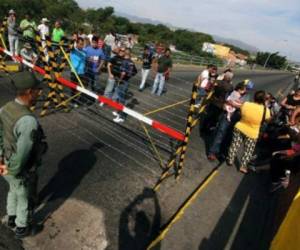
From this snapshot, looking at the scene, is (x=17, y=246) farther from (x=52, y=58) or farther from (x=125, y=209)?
(x=52, y=58)

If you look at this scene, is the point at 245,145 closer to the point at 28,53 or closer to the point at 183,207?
the point at 183,207

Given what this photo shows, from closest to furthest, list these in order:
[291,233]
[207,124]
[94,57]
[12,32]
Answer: [291,233]
[94,57]
[207,124]
[12,32]

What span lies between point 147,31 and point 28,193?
8068 centimetres

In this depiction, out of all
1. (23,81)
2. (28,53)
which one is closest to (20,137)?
(23,81)

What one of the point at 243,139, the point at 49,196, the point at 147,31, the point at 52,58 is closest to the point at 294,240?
the point at 49,196

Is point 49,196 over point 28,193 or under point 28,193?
under

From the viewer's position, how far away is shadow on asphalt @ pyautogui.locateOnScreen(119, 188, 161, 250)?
4.14m

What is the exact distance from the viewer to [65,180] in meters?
5.15

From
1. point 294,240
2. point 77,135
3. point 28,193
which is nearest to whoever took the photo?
point 294,240

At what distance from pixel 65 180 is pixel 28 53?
317 inches

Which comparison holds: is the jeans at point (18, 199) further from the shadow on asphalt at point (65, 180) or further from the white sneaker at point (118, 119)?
the white sneaker at point (118, 119)

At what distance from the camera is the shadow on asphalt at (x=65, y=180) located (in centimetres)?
443

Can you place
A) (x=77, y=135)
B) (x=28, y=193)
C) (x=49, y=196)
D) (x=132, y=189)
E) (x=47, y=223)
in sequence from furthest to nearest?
1. (x=77, y=135)
2. (x=132, y=189)
3. (x=49, y=196)
4. (x=47, y=223)
5. (x=28, y=193)

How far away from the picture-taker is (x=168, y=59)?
41.5 ft
